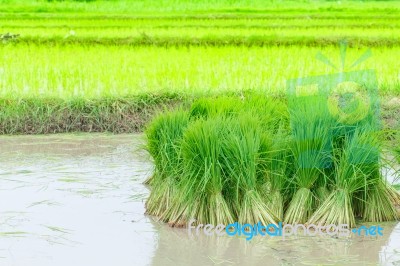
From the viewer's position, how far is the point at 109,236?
443 centimetres

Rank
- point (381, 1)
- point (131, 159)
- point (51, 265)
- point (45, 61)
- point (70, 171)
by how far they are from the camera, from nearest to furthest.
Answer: point (51, 265) < point (70, 171) < point (131, 159) < point (45, 61) < point (381, 1)

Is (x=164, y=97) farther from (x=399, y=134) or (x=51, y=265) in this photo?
(x=51, y=265)

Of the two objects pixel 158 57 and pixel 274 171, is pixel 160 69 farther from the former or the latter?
pixel 274 171

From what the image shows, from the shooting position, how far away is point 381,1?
27250mm

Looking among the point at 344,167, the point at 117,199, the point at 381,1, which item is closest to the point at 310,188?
the point at 344,167

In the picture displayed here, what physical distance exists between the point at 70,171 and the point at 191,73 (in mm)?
3490

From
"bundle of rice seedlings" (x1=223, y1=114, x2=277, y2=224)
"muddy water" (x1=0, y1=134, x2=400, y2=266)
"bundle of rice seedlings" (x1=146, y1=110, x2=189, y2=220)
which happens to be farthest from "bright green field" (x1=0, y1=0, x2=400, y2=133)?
"bundle of rice seedlings" (x1=223, y1=114, x2=277, y2=224)

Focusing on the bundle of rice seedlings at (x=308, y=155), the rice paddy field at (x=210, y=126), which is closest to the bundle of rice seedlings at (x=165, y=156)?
the rice paddy field at (x=210, y=126)

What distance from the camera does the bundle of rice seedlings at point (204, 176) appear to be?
15.0ft

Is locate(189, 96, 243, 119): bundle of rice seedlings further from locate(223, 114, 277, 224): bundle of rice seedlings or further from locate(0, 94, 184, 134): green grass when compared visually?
locate(0, 94, 184, 134): green grass

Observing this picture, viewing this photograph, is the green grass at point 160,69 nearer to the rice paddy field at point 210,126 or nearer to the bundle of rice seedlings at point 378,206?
the rice paddy field at point 210,126

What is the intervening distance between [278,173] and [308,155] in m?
0.19

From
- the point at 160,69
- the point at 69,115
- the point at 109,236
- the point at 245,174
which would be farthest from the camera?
the point at 160,69

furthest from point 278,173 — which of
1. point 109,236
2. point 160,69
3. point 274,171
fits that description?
point 160,69
